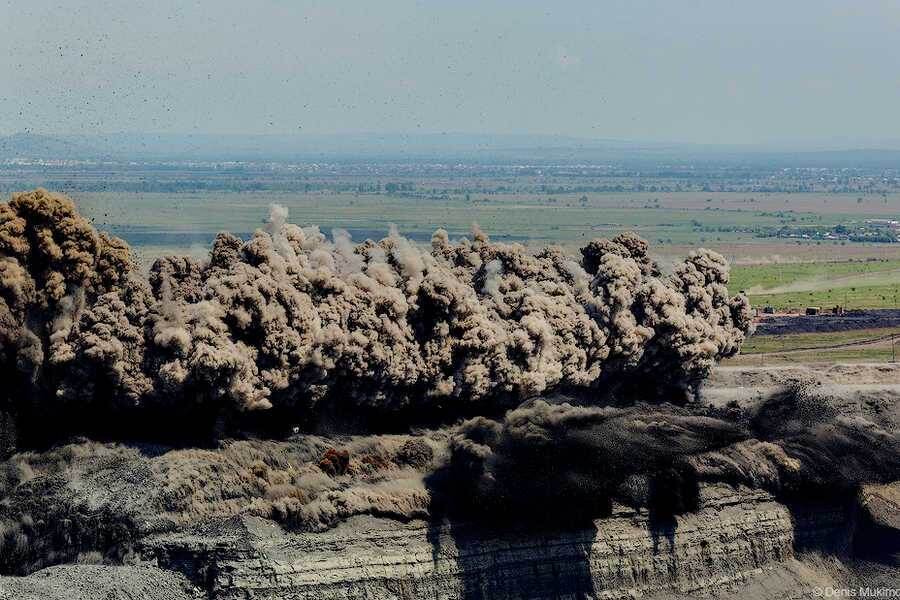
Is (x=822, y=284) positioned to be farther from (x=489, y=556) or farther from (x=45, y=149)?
(x=489, y=556)

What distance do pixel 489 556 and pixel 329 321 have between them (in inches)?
315

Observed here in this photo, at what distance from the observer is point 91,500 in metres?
37.9

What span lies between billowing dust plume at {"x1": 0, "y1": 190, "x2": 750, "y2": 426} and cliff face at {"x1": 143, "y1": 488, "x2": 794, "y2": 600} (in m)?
4.48

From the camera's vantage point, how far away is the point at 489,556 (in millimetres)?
43031

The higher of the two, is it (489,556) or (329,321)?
(329,321)

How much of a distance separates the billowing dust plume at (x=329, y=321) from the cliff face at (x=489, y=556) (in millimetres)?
4476

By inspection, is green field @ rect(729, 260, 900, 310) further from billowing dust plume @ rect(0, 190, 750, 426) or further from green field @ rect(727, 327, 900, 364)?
billowing dust plume @ rect(0, 190, 750, 426)

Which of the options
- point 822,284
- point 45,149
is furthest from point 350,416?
point 822,284

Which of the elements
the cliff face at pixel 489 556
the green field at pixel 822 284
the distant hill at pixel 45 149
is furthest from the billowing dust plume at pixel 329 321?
the green field at pixel 822 284

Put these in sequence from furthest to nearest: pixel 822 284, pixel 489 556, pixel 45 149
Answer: pixel 822 284 → pixel 45 149 → pixel 489 556

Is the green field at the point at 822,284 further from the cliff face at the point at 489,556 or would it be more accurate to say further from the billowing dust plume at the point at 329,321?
the cliff face at the point at 489,556

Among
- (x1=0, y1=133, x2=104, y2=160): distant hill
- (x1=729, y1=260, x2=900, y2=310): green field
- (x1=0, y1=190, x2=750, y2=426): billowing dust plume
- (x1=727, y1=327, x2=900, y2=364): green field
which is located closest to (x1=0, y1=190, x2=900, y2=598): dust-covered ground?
(x1=0, y1=190, x2=750, y2=426): billowing dust plume

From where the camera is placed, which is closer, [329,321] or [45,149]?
[329,321]

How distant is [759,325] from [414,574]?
205 ft
